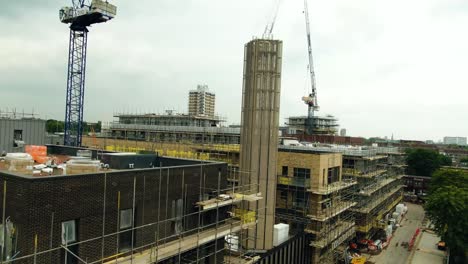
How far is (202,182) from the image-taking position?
1862 cm

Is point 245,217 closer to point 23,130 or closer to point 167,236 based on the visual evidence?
point 167,236

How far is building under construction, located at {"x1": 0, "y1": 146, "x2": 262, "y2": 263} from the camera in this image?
11.2m

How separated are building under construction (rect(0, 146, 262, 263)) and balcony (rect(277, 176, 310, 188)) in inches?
618

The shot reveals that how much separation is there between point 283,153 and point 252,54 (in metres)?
11.2

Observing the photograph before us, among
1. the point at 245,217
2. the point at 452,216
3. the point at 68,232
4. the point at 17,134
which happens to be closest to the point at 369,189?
the point at 452,216

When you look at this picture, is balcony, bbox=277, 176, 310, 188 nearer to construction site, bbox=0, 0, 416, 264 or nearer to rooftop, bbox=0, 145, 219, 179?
construction site, bbox=0, 0, 416, 264

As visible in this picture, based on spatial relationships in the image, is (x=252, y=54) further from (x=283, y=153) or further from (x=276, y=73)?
(x=283, y=153)

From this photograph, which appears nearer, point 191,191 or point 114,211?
point 114,211

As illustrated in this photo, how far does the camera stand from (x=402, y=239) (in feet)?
174

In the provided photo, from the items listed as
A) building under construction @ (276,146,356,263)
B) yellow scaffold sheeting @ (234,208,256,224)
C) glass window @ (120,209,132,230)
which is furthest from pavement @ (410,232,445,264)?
glass window @ (120,209,132,230)

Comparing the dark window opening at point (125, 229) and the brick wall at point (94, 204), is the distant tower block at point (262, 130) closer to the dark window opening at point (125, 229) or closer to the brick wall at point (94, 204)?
the brick wall at point (94, 204)

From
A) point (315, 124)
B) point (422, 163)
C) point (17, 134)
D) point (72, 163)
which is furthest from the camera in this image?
point (315, 124)

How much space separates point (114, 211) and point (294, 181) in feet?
85.7

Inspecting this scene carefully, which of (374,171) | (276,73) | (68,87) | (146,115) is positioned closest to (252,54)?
(276,73)
